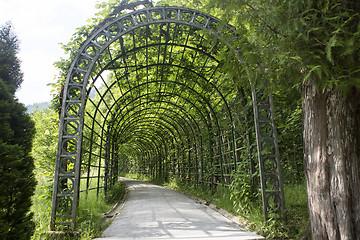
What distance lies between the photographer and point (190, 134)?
16016mm

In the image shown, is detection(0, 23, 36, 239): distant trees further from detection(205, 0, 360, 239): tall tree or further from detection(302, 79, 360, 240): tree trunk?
detection(302, 79, 360, 240): tree trunk

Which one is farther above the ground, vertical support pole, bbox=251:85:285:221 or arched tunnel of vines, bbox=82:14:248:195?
arched tunnel of vines, bbox=82:14:248:195

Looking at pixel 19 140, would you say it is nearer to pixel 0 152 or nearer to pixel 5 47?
pixel 0 152

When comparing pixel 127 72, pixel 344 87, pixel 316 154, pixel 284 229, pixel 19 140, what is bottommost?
pixel 284 229

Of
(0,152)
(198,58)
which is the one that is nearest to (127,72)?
(198,58)

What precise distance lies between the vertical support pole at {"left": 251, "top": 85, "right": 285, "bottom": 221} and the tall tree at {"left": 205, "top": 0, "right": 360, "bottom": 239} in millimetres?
1831

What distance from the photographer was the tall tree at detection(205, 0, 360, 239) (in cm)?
269

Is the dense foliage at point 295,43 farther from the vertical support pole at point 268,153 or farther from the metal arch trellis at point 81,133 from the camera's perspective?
the metal arch trellis at point 81,133

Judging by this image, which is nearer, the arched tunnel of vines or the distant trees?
the distant trees

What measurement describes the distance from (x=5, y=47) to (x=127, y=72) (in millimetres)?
5841

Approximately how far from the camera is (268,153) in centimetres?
540

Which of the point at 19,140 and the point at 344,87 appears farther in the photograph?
the point at 19,140

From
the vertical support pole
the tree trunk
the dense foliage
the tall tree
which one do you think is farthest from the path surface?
the tall tree

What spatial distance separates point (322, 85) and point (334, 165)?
1.03m
